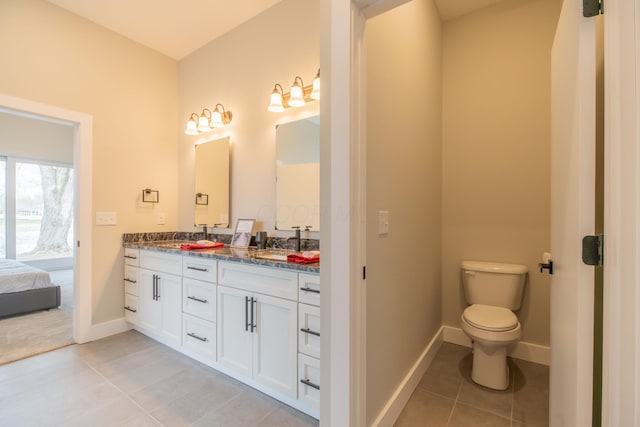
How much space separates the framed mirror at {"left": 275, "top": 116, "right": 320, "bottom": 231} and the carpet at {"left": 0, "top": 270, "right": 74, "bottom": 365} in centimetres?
228

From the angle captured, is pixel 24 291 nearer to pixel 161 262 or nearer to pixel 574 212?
pixel 161 262

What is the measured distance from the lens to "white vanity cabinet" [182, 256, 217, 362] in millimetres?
1997

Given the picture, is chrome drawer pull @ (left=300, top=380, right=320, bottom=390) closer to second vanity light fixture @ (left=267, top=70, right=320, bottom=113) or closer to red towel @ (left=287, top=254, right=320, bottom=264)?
red towel @ (left=287, top=254, right=320, bottom=264)

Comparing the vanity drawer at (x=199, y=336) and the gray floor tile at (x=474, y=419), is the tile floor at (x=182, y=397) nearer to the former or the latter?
the gray floor tile at (x=474, y=419)

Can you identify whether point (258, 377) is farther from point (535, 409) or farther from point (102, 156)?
point (102, 156)

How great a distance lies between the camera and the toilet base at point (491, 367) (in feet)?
5.95

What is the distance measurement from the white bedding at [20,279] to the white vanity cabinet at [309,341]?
361 cm

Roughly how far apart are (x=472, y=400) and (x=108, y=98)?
12.9ft

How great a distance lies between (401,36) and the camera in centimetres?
161

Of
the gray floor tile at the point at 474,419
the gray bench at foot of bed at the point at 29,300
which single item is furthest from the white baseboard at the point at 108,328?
the gray floor tile at the point at 474,419

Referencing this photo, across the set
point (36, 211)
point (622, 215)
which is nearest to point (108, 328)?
point (622, 215)

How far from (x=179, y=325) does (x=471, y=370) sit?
89.7 inches

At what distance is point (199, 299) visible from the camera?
6.83 feet

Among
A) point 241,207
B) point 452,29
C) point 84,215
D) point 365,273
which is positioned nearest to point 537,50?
point 452,29
